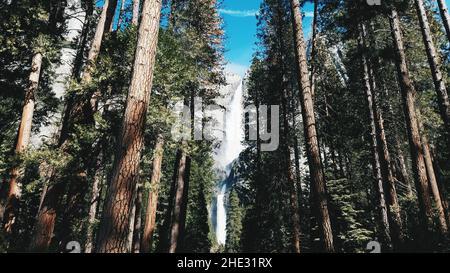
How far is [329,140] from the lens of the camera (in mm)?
21500

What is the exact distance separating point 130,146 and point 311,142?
174 inches

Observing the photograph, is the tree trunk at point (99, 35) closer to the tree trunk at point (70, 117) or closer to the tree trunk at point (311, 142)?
the tree trunk at point (70, 117)

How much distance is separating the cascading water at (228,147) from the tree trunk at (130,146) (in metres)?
72.6

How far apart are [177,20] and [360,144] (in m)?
15.3

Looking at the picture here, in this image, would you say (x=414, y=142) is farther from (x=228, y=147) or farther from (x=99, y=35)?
(x=228, y=147)

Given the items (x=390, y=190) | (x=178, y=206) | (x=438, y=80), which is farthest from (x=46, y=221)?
(x=390, y=190)

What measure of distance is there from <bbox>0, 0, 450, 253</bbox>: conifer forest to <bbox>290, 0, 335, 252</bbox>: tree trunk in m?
0.03

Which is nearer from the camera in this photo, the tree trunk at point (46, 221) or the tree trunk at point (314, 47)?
the tree trunk at point (46, 221)

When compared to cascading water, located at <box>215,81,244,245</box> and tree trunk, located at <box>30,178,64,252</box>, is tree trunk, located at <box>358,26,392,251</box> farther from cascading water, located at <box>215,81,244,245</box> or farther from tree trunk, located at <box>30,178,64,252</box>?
cascading water, located at <box>215,81,244,245</box>

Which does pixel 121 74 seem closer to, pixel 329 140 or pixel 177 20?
pixel 177 20

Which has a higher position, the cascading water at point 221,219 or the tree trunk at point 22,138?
the cascading water at point 221,219

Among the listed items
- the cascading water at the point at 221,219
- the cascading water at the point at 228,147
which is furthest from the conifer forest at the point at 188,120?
the cascading water at the point at 221,219

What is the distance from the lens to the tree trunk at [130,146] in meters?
4.20
